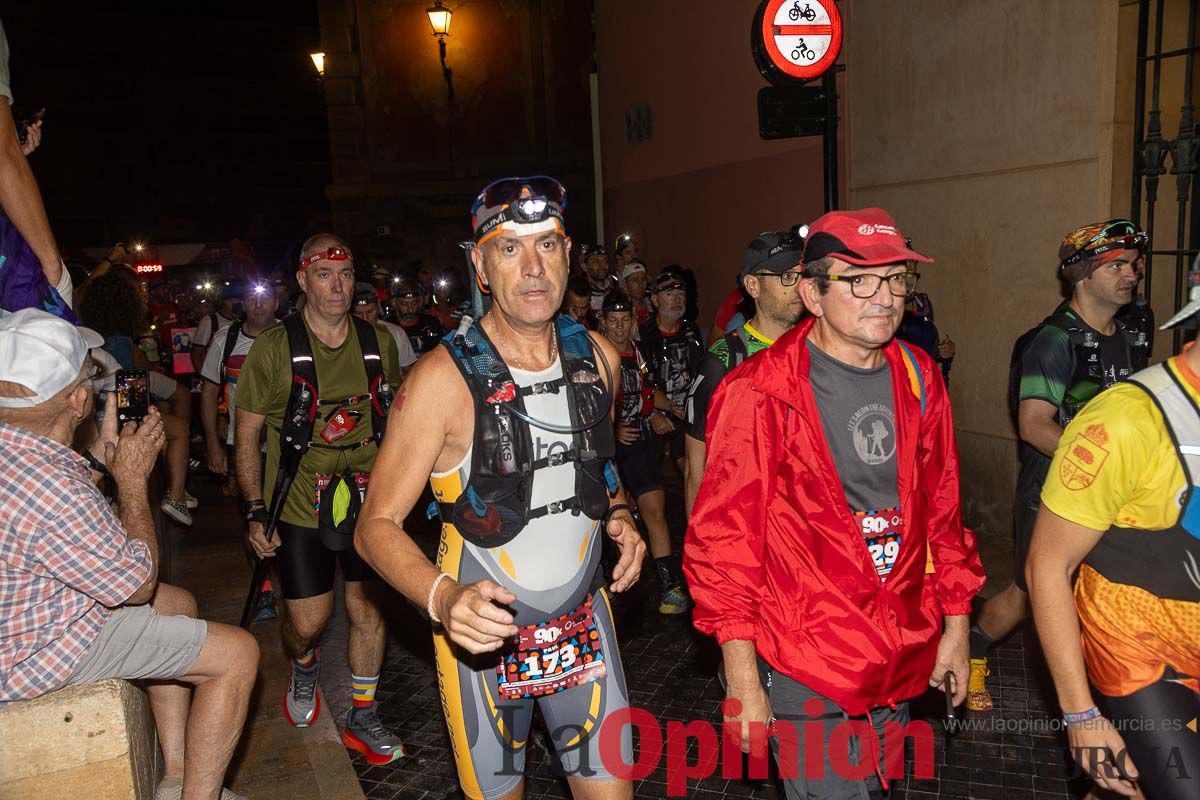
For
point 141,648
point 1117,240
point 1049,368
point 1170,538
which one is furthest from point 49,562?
point 1117,240

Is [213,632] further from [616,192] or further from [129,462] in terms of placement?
[616,192]

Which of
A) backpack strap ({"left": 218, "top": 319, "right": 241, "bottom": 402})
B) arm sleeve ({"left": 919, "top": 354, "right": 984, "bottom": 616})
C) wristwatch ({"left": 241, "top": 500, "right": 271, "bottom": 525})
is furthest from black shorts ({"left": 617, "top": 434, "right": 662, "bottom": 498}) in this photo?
arm sleeve ({"left": 919, "top": 354, "right": 984, "bottom": 616})

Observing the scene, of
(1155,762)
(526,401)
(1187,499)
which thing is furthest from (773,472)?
(1155,762)

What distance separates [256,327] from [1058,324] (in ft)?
18.6

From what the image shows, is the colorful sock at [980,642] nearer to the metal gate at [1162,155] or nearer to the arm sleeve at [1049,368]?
the arm sleeve at [1049,368]

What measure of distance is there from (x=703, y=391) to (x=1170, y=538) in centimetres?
227

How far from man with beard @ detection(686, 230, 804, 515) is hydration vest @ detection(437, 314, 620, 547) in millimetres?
1281

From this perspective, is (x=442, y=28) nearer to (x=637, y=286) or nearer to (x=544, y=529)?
(x=637, y=286)

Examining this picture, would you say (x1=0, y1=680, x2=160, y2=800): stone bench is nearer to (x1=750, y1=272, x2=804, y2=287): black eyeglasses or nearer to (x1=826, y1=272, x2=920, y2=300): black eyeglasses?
(x1=826, y1=272, x2=920, y2=300): black eyeglasses

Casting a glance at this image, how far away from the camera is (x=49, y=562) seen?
2.89 metres

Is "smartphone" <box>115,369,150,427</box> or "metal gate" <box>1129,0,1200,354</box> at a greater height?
"metal gate" <box>1129,0,1200,354</box>

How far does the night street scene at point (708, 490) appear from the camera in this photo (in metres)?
2.86

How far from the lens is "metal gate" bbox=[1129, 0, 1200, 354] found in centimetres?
644

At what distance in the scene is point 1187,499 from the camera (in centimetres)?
258
